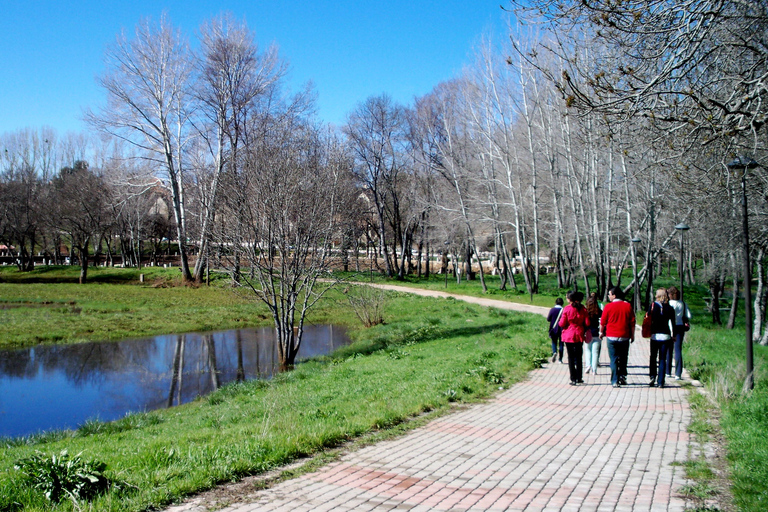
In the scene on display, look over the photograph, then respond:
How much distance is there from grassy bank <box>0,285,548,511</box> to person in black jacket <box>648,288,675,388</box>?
240 centimetres

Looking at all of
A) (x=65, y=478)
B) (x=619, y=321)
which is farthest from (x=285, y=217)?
(x=65, y=478)

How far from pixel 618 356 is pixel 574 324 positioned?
36.4 inches

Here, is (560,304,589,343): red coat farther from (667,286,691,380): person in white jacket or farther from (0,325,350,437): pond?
(0,325,350,437): pond

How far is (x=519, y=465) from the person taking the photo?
6.00 m

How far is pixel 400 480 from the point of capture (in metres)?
5.44

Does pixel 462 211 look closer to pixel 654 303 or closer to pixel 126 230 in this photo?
pixel 654 303

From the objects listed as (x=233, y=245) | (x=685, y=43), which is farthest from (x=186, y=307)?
(x=685, y=43)

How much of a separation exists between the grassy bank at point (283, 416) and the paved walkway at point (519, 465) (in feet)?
1.64

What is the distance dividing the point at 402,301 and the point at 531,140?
37.7 ft

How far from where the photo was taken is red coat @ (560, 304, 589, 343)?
10.5 metres

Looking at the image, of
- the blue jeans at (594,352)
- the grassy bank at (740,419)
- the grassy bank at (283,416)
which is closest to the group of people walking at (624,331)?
the blue jeans at (594,352)

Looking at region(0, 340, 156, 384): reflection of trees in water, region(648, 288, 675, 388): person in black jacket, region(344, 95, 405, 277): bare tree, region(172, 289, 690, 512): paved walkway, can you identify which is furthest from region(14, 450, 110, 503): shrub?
region(344, 95, 405, 277): bare tree

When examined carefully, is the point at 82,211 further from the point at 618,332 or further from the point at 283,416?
the point at 618,332

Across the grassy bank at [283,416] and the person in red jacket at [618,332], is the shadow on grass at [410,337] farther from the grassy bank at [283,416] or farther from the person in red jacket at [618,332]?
the person in red jacket at [618,332]
